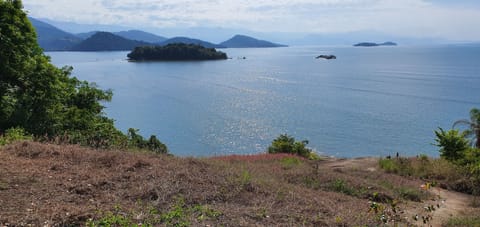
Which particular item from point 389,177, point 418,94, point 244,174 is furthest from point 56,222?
point 418,94

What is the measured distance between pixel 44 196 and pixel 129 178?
1.67m

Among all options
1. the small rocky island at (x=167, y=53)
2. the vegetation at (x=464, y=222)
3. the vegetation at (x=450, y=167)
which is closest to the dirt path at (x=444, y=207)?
the vegetation at (x=464, y=222)

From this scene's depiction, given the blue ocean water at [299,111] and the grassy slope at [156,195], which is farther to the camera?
the blue ocean water at [299,111]

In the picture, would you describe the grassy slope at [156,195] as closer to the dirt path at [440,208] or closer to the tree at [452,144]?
the dirt path at [440,208]

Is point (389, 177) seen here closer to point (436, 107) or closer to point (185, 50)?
point (436, 107)

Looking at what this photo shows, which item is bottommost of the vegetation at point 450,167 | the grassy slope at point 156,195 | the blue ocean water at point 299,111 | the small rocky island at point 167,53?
the blue ocean water at point 299,111

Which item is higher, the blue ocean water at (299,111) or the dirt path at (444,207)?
the dirt path at (444,207)

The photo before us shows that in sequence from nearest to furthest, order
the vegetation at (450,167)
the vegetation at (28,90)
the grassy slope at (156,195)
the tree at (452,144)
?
1. the grassy slope at (156,195)
2. the vegetation at (450,167)
3. the vegetation at (28,90)
4. the tree at (452,144)

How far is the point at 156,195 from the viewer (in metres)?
6.61

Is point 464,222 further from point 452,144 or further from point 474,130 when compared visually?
point 474,130

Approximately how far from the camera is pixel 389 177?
12.1 metres

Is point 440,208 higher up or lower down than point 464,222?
lower down

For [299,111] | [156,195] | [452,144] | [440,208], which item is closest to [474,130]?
[452,144]

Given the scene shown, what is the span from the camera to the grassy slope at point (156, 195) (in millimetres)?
5648
